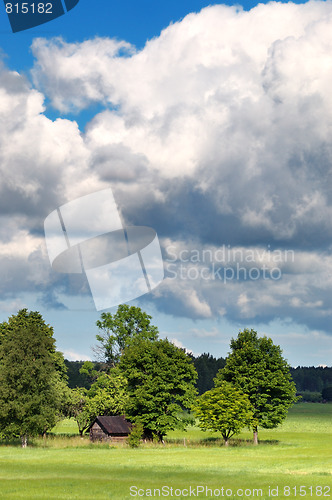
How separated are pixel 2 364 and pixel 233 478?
154ft

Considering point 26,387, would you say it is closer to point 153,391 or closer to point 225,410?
point 153,391

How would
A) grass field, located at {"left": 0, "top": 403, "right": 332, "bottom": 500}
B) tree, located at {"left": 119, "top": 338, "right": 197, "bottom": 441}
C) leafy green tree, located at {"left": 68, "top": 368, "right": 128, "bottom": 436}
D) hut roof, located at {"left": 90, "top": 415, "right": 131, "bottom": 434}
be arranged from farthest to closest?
leafy green tree, located at {"left": 68, "top": 368, "right": 128, "bottom": 436}
hut roof, located at {"left": 90, "top": 415, "right": 131, "bottom": 434}
tree, located at {"left": 119, "top": 338, "right": 197, "bottom": 441}
grass field, located at {"left": 0, "top": 403, "right": 332, "bottom": 500}

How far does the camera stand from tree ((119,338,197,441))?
8194 cm

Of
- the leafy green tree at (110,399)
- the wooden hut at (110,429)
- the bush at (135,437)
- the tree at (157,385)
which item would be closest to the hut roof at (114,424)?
the wooden hut at (110,429)

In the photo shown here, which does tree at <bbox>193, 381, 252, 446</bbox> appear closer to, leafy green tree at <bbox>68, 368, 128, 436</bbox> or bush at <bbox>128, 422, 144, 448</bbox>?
bush at <bbox>128, 422, 144, 448</bbox>

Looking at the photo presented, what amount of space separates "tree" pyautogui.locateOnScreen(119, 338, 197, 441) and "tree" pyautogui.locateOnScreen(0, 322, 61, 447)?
10.1m

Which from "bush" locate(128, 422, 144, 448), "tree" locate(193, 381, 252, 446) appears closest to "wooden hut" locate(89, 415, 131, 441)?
"bush" locate(128, 422, 144, 448)

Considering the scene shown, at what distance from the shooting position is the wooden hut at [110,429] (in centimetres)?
8338

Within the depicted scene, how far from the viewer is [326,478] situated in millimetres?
43594

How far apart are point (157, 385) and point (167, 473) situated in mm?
36578

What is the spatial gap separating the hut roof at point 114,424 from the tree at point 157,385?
2111mm

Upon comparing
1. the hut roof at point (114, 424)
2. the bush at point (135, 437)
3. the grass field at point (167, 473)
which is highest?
the hut roof at point (114, 424)

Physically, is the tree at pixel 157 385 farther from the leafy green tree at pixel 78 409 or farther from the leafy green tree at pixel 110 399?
the leafy green tree at pixel 78 409

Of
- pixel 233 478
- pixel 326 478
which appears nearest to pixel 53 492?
pixel 233 478
